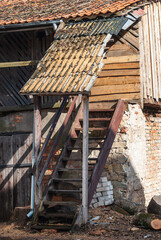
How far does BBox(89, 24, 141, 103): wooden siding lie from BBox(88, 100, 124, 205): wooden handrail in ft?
1.40

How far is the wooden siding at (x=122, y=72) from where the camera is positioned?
34.8 feet

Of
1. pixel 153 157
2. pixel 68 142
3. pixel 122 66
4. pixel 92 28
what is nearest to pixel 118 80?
pixel 122 66

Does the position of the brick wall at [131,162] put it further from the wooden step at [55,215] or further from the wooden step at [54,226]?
the wooden step at [54,226]

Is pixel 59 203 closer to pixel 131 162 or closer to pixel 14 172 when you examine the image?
pixel 14 172

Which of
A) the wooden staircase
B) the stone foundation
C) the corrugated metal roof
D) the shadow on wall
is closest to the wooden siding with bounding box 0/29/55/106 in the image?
the corrugated metal roof

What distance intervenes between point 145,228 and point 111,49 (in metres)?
4.76

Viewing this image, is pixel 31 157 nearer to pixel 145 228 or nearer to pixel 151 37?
pixel 145 228

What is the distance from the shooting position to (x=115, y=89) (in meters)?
10.7

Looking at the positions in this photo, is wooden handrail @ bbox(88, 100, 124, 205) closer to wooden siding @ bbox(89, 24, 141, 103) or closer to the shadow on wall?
wooden siding @ bbox(89, 24, 141, 103)

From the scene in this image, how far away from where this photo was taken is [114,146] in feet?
34.4

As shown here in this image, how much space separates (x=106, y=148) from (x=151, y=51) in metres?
3.46

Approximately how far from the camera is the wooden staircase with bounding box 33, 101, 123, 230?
8703 millimetres

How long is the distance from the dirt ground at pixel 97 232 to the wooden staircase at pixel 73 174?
0.26 meters

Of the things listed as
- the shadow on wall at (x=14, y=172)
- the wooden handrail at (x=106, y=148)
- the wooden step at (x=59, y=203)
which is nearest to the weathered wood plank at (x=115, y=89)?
the wooden handrail at (x=106, y=148)
